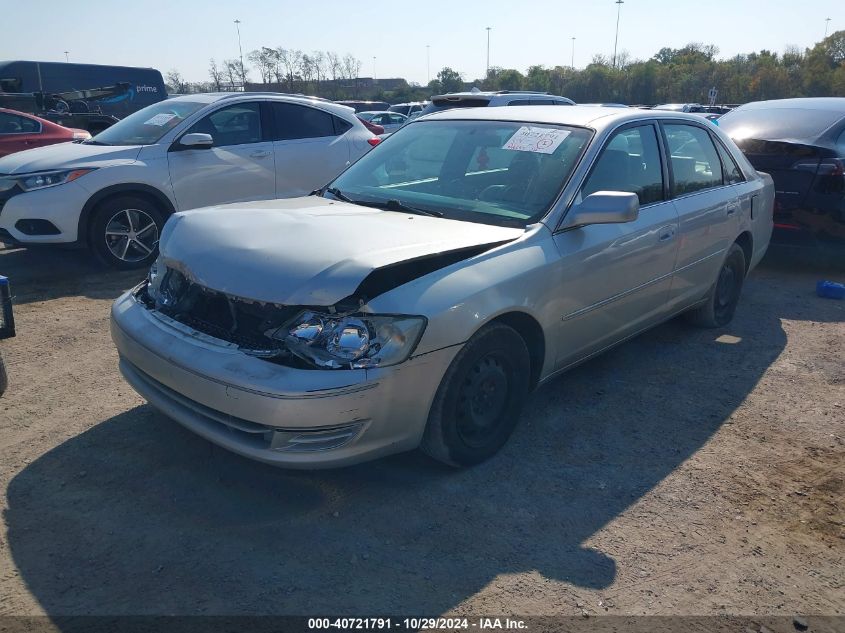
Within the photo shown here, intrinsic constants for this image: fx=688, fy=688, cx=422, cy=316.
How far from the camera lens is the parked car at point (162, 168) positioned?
6457 millimetres

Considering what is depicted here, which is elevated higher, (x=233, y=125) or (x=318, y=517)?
(x=233, y=125)

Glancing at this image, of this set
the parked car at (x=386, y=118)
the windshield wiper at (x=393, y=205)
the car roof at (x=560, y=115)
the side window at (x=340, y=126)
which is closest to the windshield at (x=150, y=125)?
the side window at (x=340, y=126)

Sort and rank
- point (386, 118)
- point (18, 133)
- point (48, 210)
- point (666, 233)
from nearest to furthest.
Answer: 1. point (666, 233)
2. point (48, 210)
3. point (18, 133)
4. point (386, 118)

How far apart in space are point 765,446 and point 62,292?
5.68 metres

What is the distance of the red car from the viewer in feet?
34.4

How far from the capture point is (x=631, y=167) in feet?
13.9

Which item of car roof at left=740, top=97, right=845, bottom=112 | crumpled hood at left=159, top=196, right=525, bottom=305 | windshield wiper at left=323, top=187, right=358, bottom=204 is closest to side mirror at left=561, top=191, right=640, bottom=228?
crumpled hood at left=159, top=196, right=525, bottom=305

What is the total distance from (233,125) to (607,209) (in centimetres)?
517

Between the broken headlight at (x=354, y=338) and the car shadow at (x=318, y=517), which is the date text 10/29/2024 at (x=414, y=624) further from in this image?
the broken headlight at (x=354, y=338)

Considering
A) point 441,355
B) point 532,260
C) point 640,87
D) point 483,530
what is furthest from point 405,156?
point 640,87

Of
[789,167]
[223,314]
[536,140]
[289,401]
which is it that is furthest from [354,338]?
[789,167]

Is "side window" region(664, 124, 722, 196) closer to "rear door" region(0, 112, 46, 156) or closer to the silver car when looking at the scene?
Answer: the silver car

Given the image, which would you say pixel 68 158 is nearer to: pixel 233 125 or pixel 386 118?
pixel 233 125

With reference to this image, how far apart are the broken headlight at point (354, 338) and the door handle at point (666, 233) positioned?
2112 millimetres
